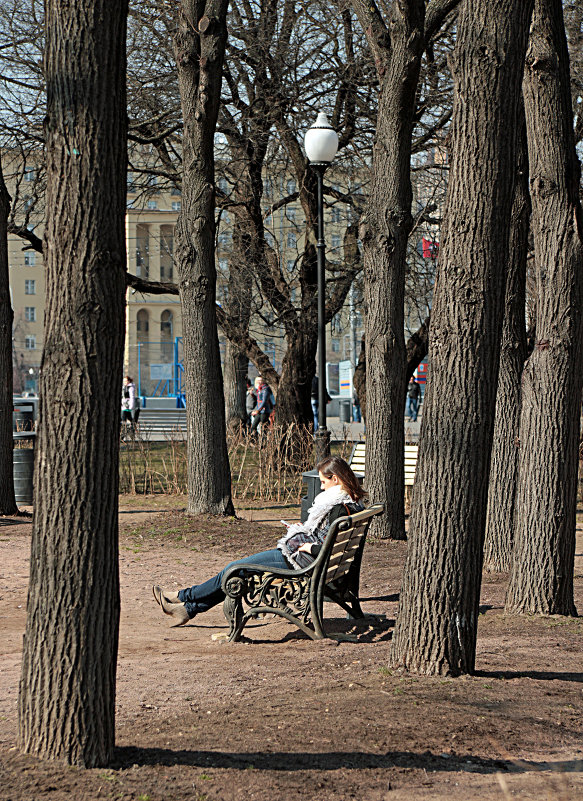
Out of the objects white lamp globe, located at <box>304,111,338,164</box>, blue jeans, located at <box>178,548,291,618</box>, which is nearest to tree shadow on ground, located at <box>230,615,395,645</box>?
blue jeans, located at <box>178,548,291,618</box>

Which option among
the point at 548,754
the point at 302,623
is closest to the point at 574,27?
the point at 302,623

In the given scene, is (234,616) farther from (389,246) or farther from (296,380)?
(296,380)

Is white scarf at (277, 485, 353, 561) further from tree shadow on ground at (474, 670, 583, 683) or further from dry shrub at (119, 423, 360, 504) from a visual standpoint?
dry shrub at (119, 423, 360, 504)

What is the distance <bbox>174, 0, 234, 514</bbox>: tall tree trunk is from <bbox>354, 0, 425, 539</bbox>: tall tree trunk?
187 cm

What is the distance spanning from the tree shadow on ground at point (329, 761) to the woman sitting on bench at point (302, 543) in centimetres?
290

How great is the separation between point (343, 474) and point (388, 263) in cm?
441

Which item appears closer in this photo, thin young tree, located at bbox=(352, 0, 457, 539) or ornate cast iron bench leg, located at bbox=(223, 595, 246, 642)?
ornate cast iron bench leg, located at bbox=(223, 595, 246, 642)

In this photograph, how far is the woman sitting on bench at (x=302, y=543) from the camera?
7324 millimetres

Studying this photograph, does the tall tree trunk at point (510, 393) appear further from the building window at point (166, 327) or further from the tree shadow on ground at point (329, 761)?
the building window at point (166, 327)

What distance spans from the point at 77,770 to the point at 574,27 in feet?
45.7

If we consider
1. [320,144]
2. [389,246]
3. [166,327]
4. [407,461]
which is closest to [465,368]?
[389,246]

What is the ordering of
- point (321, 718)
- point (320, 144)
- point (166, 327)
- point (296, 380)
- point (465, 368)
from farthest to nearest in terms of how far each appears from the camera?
point (166, 327)
point (296, 380)
point (320, 144)
point (465, 368)
point (321, 718)

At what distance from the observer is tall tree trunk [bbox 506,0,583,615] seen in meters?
7.56

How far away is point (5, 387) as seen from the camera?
1341 cm
